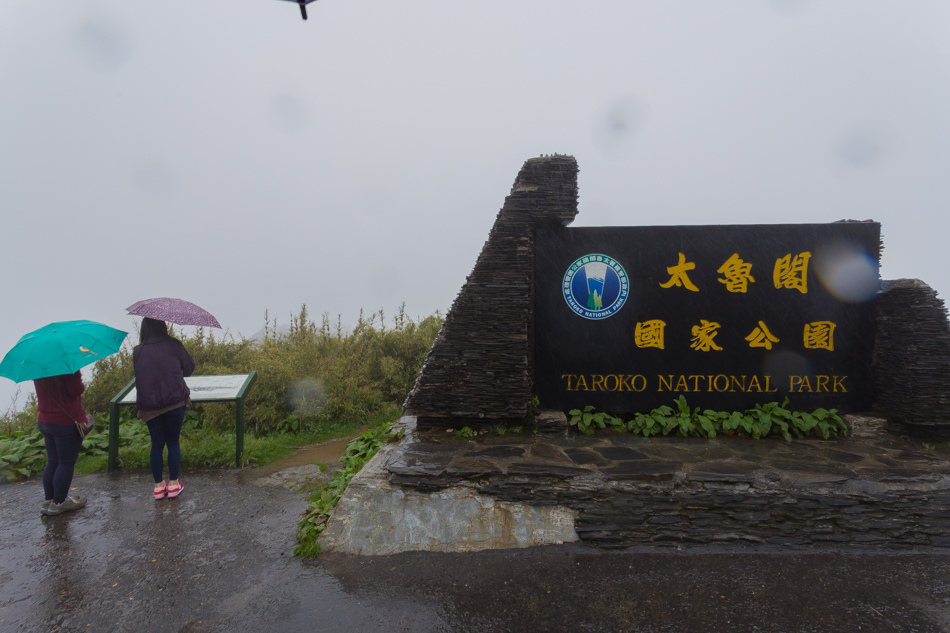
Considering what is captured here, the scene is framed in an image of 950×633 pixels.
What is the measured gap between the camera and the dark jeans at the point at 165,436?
4.46 meters

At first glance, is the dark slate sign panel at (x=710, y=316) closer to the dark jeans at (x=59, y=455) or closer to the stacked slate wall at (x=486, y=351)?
the stacked slate wall at (x=486, y=351)

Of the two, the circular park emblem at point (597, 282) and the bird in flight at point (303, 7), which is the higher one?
the bird in flight at point (303, 7)

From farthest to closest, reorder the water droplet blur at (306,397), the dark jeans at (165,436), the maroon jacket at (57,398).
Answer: the water droplet blur at (306,397), the dark jeans at (165,436), the maroon jacket at (57,398)

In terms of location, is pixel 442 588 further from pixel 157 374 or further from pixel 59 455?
pixel 59 455

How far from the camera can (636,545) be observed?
3.53 m

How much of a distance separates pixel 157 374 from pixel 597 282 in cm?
458

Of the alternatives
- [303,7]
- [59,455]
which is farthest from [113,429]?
[303,7]

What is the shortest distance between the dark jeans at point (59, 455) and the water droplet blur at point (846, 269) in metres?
7.71

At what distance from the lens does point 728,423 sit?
4684 mm

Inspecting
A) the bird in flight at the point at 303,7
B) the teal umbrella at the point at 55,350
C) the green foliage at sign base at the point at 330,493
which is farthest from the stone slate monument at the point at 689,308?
the teal umbrella at the point at 55,350

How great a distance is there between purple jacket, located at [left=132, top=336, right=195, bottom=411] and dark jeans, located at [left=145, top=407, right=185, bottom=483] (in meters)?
0.18

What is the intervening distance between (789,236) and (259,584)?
236 inches

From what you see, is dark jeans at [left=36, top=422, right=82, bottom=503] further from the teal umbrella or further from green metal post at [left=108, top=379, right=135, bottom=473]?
green metal post at [left=108, top=379, right=135, bottom=473]

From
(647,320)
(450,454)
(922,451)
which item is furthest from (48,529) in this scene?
(922,451)
